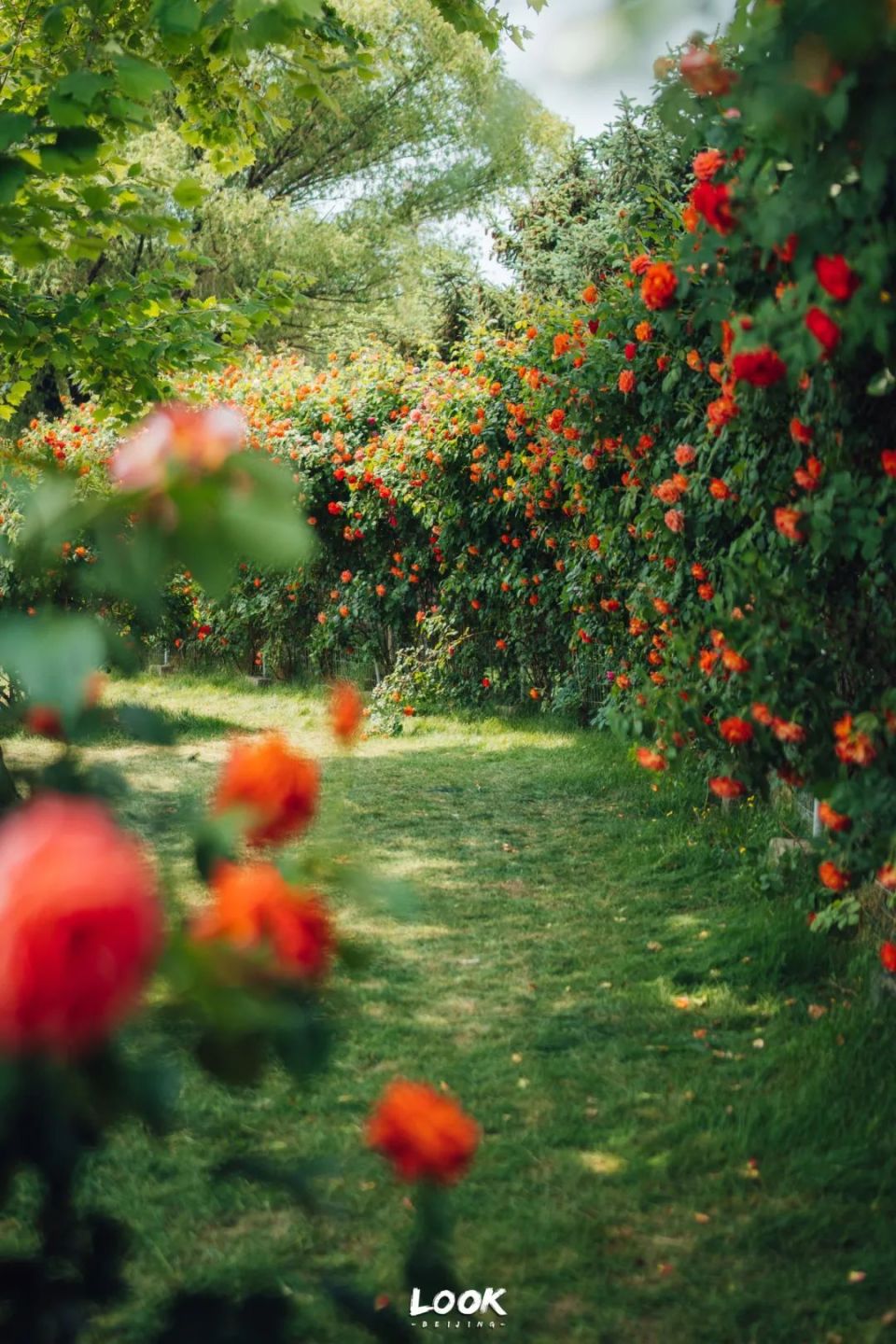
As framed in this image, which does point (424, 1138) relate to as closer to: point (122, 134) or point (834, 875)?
point (834, 875)

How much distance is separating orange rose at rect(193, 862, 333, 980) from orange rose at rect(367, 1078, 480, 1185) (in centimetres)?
16

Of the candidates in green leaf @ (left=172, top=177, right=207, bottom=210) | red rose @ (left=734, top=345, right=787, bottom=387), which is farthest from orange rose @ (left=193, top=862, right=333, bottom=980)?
green leaf @ (left=172, top=177, right=207, bottom=210)

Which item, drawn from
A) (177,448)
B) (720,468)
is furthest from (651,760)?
(177,448)

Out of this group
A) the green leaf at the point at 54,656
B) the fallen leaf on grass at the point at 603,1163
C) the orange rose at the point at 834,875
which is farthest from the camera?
the orange rose at the point at 834,875

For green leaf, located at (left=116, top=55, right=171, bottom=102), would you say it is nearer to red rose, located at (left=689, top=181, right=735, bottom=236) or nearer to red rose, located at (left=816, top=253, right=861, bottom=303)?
red rose, located at (left=689, top=181, right=735, bottom=236)

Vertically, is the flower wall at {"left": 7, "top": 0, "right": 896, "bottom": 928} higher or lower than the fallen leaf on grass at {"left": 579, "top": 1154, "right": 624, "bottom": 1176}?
higher

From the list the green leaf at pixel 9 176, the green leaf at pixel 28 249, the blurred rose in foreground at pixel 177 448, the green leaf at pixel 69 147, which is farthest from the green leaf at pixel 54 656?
the green leaf at pixel 28 249

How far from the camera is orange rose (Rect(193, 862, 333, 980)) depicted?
2.81ft

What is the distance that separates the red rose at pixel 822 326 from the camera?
6.59 ft

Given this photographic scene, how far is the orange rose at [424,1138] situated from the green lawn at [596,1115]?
14 centimetres

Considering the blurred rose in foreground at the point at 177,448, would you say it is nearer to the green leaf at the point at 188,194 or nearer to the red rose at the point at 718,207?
the red rose at the point at 718,207

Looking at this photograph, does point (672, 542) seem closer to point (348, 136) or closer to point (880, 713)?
point (880, 713)

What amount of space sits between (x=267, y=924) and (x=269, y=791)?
0.49 feet

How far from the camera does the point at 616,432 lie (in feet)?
16.1
